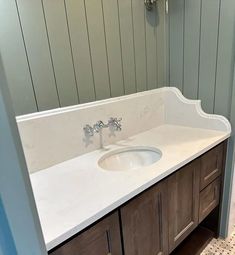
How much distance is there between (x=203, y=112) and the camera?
1456 millimetres

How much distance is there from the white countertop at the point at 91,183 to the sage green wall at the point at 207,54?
0.83ft

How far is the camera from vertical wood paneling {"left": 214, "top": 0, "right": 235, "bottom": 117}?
3.95ft

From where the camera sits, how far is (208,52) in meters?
1.34

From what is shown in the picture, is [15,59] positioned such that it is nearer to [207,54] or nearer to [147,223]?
[147,223]

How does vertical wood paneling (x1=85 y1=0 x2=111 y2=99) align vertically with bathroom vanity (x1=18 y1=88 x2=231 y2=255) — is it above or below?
above

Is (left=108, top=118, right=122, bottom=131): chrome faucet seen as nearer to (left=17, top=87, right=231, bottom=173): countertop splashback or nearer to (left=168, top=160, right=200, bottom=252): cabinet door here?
(left=17, top=87, right=231, bottom=173): countertop splashback

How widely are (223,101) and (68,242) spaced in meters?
1.21

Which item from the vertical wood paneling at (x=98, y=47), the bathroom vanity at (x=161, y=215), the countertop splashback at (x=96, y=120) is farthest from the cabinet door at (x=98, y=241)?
the vertical wood paneling at (x=98, y=47)

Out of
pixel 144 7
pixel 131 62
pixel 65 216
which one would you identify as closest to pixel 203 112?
pixel 131 62

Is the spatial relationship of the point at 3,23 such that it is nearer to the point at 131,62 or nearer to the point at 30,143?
the point at 30,143

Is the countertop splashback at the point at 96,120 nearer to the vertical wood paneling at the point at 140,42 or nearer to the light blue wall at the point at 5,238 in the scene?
the vertical wood paneling at the point at 140,42

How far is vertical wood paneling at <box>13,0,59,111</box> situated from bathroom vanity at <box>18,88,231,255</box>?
0.27 feet

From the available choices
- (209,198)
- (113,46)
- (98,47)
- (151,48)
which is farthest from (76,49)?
(209,198)

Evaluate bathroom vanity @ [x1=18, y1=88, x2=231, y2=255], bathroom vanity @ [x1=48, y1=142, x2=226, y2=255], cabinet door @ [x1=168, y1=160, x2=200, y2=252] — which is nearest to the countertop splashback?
bathroom vanity @ [x1=18, y1=88, x2=231, y2=255]
